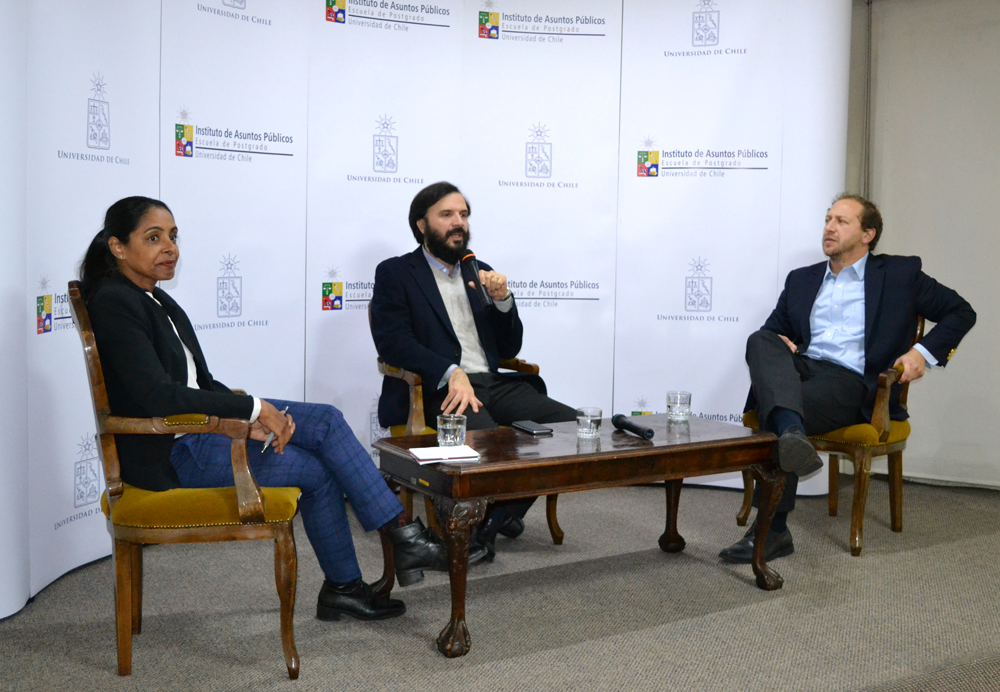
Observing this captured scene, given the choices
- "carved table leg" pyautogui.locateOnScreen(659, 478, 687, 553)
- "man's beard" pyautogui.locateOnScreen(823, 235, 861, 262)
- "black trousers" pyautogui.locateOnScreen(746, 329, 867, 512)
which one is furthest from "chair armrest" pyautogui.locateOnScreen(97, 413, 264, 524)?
"man's beard" pyautogui.locateOnScreen(823, 235, 861, 262)

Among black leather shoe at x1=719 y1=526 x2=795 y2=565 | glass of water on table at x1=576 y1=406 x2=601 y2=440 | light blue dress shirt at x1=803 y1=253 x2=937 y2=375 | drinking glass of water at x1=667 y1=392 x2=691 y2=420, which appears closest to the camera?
glass of water on table at x1=576 y1=406 x2=601 y2=440

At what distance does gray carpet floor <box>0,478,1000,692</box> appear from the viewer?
2482 millimetres

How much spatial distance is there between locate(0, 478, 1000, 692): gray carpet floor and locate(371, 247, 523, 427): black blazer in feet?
2.13

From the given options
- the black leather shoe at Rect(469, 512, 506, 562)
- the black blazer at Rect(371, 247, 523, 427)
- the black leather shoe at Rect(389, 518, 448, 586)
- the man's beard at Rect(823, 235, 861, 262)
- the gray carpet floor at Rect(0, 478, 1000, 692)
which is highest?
the man's beard at Rect(823, 235, 861, 262)

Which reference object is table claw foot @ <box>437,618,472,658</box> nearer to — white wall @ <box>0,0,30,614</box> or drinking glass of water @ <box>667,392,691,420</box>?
drinking glass of water @ <box>667,392,691,420</box>

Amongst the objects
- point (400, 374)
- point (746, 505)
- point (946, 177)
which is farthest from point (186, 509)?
point (946, 177)

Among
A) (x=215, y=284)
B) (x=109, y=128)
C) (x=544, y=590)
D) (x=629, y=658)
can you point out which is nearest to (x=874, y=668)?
(x=629, y=658)

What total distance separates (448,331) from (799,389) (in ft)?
4.65

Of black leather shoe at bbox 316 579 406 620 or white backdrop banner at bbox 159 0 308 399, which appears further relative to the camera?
white backdrop banner at bbox 159 0 308 399

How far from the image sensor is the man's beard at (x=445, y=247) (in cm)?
376

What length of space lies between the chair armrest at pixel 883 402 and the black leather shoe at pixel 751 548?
575mm

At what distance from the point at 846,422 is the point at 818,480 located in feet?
3.27

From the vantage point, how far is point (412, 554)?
9.03 feet

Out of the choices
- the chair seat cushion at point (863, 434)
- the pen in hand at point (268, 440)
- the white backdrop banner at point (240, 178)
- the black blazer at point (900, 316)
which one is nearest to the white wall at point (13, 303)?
the white backdrop banner at point (240, 178)
